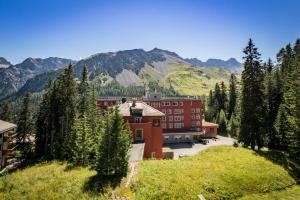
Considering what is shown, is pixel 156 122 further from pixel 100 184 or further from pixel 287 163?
pixel 100 184

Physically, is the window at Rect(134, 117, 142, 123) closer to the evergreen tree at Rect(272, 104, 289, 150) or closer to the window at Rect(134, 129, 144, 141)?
the window at Rect(134, 129, 144, 141)

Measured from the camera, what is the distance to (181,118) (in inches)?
3676

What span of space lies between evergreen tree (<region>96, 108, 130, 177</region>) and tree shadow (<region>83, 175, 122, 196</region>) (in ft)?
2.65

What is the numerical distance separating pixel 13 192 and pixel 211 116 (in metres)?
104

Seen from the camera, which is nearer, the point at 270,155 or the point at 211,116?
the point at 270,155

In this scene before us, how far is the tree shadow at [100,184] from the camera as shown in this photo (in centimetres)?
2115

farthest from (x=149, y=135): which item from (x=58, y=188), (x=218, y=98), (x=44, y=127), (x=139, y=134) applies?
(x=218, y=98)

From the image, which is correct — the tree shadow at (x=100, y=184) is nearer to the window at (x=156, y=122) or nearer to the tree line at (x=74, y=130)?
the tree line at (x=74, y=130)

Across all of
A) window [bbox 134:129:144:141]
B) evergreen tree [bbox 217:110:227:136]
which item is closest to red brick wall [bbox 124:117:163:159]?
window [bbox 134:129:144:141]

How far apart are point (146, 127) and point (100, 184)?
866 inches

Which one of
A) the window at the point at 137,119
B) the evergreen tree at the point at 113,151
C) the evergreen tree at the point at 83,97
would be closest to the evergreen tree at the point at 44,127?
the evergreen tree at the point at 83,97

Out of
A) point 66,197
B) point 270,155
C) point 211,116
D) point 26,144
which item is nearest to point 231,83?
point 211,116

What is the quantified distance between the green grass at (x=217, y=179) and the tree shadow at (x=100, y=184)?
6.64ft

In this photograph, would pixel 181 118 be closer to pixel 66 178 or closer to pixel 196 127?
pixel 196 127
